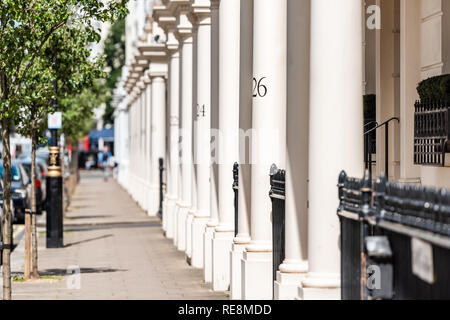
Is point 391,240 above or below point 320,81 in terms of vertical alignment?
below

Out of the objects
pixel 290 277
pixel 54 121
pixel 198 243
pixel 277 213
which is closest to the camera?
pixel 290 277

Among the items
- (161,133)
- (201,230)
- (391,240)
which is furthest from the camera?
(161,133)

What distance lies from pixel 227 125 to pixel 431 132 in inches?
184

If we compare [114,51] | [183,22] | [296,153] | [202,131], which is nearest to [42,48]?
[202,131]

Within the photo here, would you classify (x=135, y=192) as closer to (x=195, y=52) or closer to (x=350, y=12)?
(x=195, y=52)

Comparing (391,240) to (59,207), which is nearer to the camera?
(391,240)

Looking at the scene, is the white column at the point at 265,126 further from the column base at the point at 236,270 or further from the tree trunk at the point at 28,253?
the tree trunk at the point at 28,253

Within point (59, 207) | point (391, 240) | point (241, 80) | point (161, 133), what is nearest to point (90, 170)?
point (161, 133)

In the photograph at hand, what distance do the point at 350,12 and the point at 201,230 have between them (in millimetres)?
10331

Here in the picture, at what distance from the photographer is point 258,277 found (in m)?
13.0

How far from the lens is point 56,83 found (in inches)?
790

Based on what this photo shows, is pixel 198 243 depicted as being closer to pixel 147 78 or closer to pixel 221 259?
pixel 221 259

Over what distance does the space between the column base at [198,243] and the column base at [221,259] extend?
2.47 metres

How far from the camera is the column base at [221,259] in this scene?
16.0 metres
